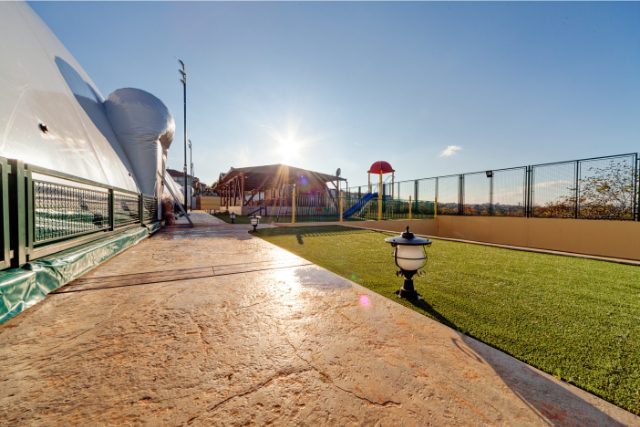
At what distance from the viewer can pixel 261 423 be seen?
1103 millimetres

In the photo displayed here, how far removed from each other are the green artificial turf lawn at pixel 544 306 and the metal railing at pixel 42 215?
3.78 meters

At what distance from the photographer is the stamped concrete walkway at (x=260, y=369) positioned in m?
1.16

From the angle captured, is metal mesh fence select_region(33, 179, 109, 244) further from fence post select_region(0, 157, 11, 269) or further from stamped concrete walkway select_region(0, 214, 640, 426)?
stamped concrete walkway select_region(0, 214, 640, 426)

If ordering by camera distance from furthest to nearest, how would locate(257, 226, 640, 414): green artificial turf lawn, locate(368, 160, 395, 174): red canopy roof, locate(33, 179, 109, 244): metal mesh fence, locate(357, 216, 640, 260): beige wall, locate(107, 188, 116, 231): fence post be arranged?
locate(368, 160, 395, 174): red canopy roof < locate(357, 216, 640, 260): beige wall < locate(107, 188, 116, 231): fence post < locate(33, 179, 109, 244): metal mesh fence < locate(257, 226, 640, 414): green artificial turf lawn

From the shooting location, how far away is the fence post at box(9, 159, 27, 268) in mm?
2475

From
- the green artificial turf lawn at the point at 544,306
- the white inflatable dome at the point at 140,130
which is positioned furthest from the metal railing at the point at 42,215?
the white inflatable dome at the point at 140,130

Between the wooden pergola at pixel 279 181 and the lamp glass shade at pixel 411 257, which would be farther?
the wooden pergola at pixel 279 181

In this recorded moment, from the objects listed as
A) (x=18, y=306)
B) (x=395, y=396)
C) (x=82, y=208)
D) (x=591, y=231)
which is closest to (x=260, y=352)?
(x=395, y=396)

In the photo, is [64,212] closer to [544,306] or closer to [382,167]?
[544,306]

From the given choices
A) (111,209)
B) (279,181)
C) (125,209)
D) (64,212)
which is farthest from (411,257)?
(279,181)

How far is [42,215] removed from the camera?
332 cm

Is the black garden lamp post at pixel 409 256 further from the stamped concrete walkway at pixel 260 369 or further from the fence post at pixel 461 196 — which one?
the fence post at pixel 461 196

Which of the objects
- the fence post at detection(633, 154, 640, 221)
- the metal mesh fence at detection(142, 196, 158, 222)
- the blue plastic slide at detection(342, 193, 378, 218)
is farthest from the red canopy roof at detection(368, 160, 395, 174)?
the metal mesh fence at detection(142, 196, 158, 222)

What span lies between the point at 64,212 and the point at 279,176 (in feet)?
53.8
